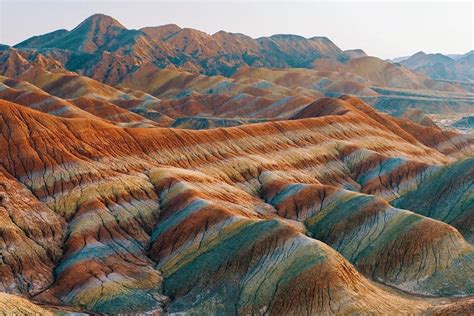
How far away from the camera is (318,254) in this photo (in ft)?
220

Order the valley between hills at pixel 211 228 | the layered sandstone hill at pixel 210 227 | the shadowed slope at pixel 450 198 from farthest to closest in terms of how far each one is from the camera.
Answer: the shadowed slope at pixel 450 198 < the layered sandstone hill at pixel 210 227 < the valley between hills at pixel 211 228

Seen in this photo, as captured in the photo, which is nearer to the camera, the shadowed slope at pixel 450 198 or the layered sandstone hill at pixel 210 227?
the layered sandstone hill at pixel 210 227

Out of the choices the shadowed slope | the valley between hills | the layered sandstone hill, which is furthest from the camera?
the shadowed slope

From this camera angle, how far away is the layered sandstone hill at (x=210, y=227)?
222 feet

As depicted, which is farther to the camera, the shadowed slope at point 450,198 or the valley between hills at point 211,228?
the shadowed slope at point 450,198

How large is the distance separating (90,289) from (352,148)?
8523 centimetres

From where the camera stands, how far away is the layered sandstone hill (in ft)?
222

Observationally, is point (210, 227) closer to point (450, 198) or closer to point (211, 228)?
point (211, 228)

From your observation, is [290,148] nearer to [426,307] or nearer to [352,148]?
[352,148]

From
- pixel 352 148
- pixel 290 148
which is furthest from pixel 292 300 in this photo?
pixel 352 148

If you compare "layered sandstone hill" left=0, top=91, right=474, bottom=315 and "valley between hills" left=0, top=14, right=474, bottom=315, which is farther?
"layered sandstone hill" left=0, top=91, right=474, bottom=315

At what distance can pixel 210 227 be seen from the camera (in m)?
80.8

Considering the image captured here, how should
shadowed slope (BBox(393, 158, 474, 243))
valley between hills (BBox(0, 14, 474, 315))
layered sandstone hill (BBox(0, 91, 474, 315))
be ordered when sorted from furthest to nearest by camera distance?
shadowed slope (BBox(393, 158, 474, 243)) < layered sandstone hill (BBox(0, 91, 474, 315)) < valley between hills (BBox(0, 14, 474, 315))

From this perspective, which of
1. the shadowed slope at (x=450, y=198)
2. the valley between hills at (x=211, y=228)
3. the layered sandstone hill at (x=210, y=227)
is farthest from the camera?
the shadowed slope at (x=450, y=198)
